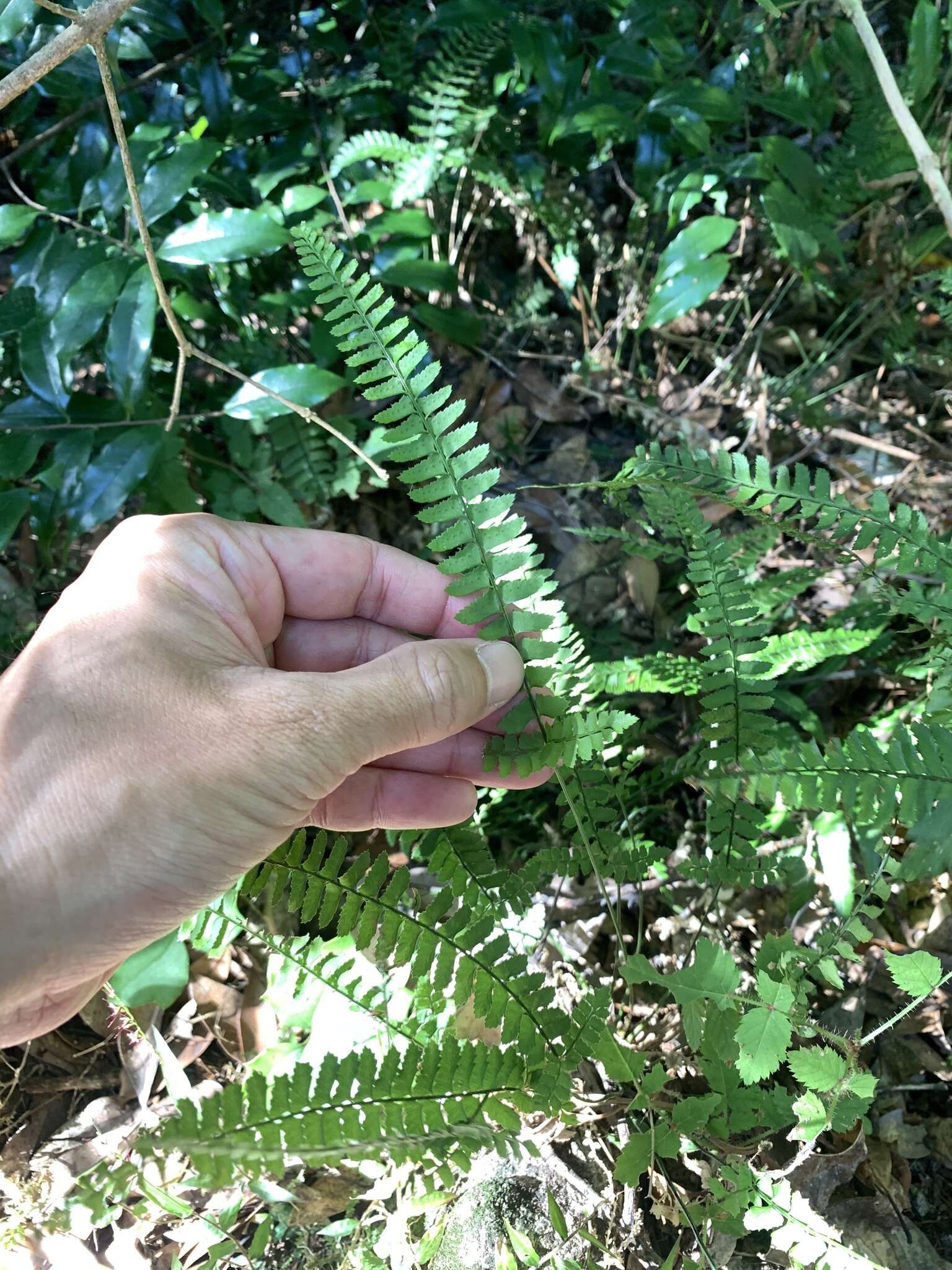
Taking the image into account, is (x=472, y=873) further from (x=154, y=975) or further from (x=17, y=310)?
(x=17, y=310)

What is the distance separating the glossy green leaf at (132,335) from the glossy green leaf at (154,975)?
1.37m

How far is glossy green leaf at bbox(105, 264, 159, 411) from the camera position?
216 cm

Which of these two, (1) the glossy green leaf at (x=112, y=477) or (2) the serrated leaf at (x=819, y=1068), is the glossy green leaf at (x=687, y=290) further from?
(2) the serrated leaf at (x=819, y=1068)

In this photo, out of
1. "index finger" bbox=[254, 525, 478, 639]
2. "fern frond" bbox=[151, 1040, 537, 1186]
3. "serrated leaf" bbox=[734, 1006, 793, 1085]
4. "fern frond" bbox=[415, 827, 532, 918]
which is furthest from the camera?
"index finger" bbox=[254, 525, 478, 639]

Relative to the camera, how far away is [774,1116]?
1.50 meters

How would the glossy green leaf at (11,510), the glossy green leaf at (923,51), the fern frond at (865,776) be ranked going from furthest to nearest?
the glossy green leaf at (923,51) < the glossy green leaf at (11,510) < the fern frond at (865,776)

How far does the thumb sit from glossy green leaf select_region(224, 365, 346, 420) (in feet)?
3.51

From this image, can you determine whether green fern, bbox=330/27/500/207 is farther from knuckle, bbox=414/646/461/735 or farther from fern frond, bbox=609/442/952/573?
knuckle, bbox=414/646/461/735

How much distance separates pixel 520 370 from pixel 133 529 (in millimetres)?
2143

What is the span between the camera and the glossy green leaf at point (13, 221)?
212 centimetres

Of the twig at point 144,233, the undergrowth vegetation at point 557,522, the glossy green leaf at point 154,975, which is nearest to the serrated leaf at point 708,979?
the undergrowth vegetation at point 557,522

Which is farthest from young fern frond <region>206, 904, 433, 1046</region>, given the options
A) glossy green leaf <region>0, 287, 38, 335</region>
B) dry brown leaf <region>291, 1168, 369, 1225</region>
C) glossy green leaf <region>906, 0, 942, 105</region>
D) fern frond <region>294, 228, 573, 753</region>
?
glossy green leaf <region>906, 0, 942, 105</region>

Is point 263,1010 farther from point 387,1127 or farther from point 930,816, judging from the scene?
point 930,816

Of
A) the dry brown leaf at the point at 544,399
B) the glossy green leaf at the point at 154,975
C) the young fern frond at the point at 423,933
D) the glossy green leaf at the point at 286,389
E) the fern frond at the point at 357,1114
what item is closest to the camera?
the fern frond at the point at 357,1114
